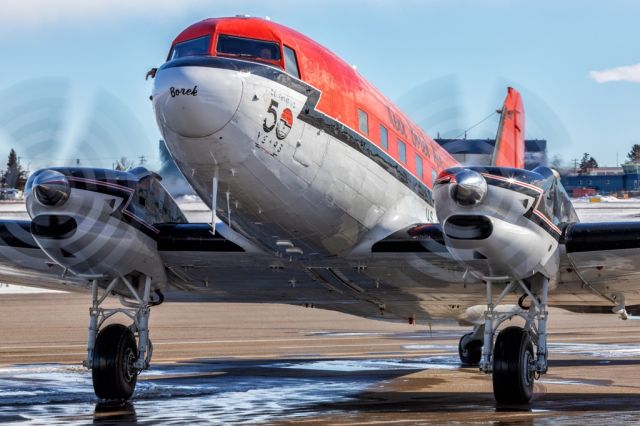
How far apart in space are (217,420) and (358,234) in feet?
13.3

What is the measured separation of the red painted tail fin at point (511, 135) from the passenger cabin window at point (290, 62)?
11328mm

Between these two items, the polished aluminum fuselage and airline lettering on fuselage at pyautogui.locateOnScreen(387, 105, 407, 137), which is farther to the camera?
airline lettering on fuselage at pyautogui.locateOnScreen(387, 105, 407, 137)

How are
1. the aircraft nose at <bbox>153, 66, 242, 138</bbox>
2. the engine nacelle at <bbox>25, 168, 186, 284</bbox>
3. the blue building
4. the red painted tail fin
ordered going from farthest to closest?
the blue building, the red painted tail fin, the engine nacelle at <bbox>25, 168, 186, 284</bbox>, the aircraft nose at <bbox>153, 66, 242, 138</bbox>

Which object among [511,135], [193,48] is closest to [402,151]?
[193,48]

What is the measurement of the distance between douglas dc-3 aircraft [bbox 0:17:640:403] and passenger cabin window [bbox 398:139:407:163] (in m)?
0.08

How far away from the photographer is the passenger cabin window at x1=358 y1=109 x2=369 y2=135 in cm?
1609

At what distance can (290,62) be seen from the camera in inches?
581

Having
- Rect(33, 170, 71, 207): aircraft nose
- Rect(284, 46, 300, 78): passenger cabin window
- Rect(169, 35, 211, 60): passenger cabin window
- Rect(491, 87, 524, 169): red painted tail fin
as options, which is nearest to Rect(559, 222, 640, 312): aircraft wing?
Rect(284, 46, 300, 78): passenger cabin window

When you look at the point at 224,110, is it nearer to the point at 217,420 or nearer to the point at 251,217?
the point at 251,217

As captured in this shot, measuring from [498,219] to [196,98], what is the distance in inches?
177

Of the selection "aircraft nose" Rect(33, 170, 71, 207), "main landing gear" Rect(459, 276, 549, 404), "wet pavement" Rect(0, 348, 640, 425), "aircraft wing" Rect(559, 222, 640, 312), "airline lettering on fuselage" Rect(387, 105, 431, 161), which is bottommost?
"wet pavement" Rect(0, 348, 640, 425)

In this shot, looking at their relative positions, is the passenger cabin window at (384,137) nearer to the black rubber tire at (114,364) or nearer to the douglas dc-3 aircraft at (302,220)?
the douglas dc-3 aircraft at (302,220)

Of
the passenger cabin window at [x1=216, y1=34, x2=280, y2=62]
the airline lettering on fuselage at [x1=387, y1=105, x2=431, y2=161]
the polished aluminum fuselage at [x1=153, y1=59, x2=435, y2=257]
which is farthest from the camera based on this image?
the airline lettering on fuselage at [x1=387, y1=105, x2=431, y2=161]

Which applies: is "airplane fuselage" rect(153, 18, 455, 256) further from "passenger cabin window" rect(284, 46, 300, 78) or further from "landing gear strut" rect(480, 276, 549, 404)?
"landing gear strut" rect(480, 276, 549, 404)
